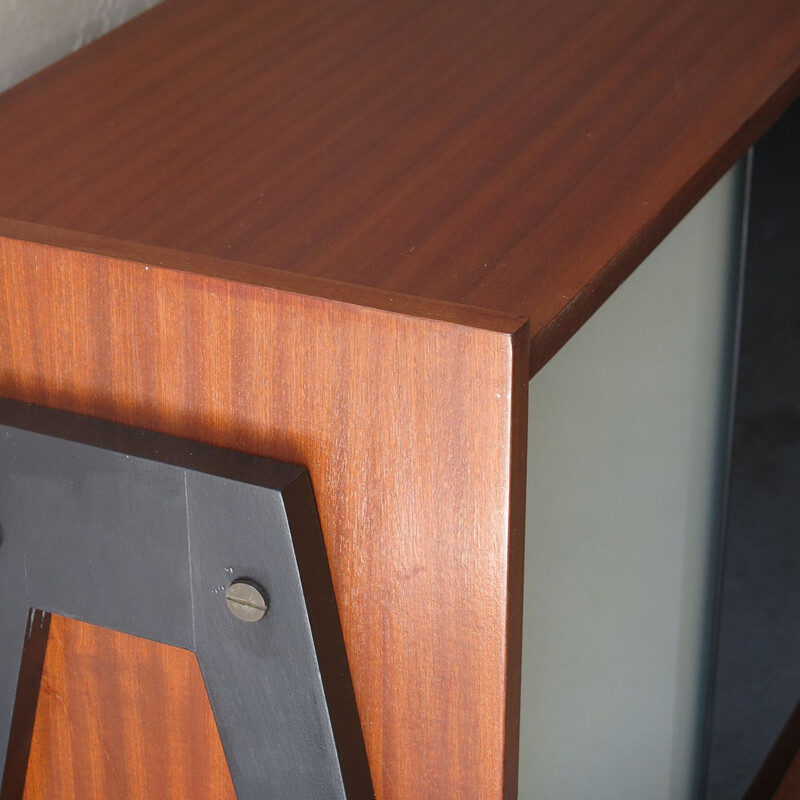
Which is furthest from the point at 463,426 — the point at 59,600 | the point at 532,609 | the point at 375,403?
the point at 532,609

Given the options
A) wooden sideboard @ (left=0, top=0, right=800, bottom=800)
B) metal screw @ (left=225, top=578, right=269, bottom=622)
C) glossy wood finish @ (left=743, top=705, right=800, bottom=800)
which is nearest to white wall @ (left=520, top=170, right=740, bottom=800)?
glossy wood finish @ (left=743, top=705, right=800, bottom=800)

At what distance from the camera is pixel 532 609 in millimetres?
736

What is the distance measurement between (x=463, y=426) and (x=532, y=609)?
416mm

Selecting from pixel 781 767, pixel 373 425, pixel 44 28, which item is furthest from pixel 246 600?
pixel 781 767

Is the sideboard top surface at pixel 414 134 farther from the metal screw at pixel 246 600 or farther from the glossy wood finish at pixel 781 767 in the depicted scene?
the glossy wood finish at pixel 781 767

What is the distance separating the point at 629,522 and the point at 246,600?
22.4 inches

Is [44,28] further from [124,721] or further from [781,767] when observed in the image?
[781,767]

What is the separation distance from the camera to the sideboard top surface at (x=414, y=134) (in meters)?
0.40

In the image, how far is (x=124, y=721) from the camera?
1.53 ft

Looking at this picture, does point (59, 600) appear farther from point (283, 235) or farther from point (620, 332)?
point (620, 332)

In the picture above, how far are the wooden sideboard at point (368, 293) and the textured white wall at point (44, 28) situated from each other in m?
0.01

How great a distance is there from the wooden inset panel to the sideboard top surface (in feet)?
0.55

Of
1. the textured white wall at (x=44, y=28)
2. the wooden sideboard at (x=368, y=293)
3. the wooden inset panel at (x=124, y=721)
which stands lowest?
the wooden inset panel at (x=124, y=721)

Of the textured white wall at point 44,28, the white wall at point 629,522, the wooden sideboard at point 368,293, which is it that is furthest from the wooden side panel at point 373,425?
the white wall at point 629,522
